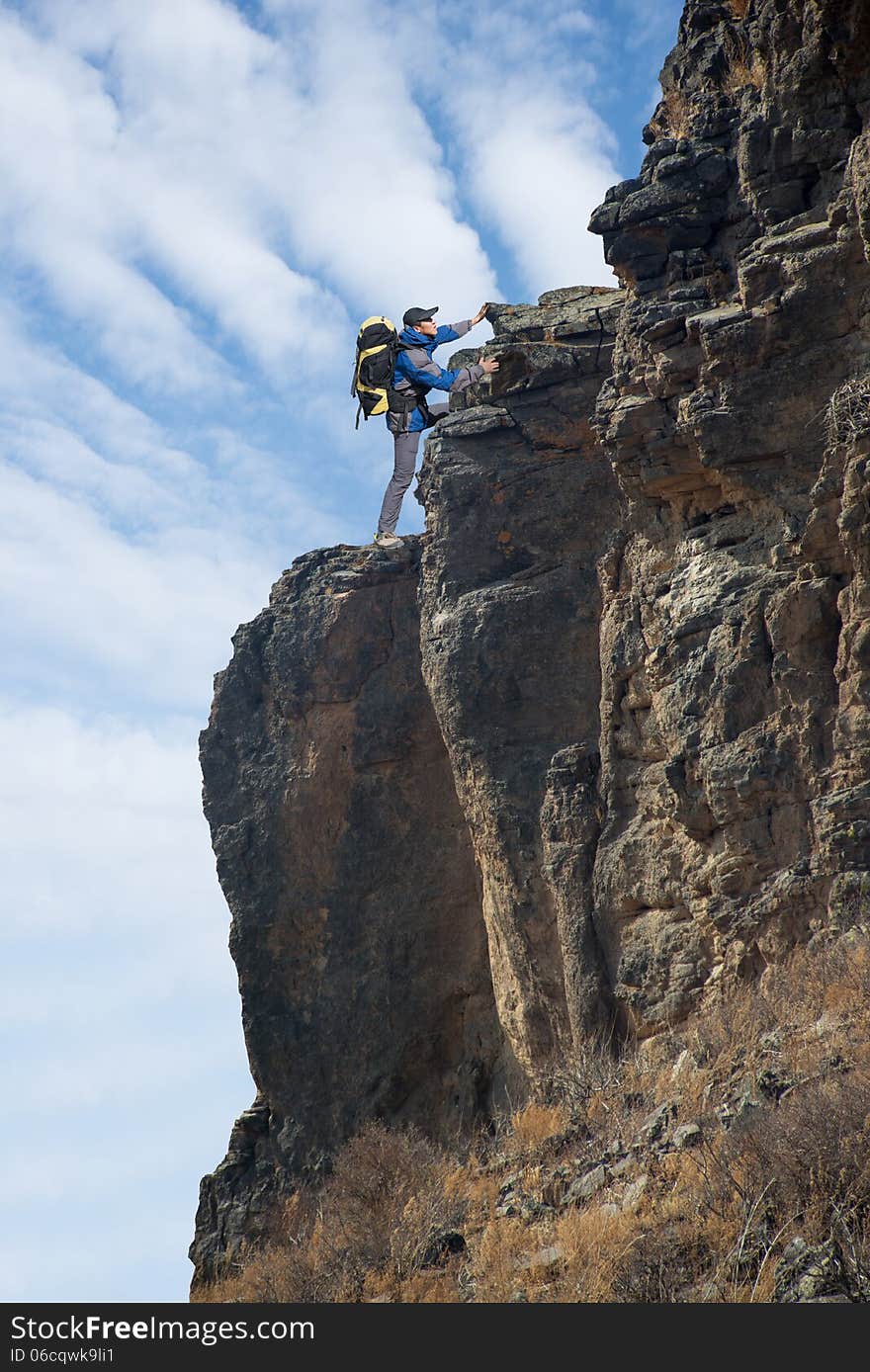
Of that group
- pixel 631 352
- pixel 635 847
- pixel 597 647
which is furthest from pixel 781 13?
pixel 635 847

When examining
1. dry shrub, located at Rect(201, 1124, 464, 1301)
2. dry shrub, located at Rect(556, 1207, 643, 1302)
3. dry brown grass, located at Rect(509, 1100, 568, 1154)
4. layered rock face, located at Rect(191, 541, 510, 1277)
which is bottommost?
dry shrub, located at Rect(556, 1207, 643, 1302)

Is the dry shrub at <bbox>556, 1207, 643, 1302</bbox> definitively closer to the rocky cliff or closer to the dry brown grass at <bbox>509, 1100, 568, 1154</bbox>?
the dry brown grass at <bbox>509, 1100, 568, 1154</bbox>

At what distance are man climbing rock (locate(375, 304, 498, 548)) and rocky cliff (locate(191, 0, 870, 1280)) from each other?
42 cm

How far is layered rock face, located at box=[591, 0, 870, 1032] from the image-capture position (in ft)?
44.9

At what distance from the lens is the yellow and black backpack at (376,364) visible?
19406 mm

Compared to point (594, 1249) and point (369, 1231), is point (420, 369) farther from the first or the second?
point (594, 1249)

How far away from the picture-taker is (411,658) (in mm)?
20641

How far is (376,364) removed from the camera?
63.7 ft

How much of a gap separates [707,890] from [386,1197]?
4126mm

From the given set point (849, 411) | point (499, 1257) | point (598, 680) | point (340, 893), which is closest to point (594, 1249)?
point (499, 1257)

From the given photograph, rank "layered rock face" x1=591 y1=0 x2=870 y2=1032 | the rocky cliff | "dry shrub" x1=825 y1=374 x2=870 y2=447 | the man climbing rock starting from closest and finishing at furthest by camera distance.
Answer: "dry shrub" x1=825 y1=374 x2=870 y2=447 < "layered rock face" x1=591 y1=0 x2=870 y2=1032 < the rocky cliff < the man climbing rock

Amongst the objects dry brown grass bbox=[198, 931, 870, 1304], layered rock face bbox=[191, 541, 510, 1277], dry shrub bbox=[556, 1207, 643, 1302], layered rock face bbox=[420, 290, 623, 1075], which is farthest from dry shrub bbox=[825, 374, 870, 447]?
layered rock face bbox=[191, 541, 510, 1277]

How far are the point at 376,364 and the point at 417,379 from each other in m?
0.55

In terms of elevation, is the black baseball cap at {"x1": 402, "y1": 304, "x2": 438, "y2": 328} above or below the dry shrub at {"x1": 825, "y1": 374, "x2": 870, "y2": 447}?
above
